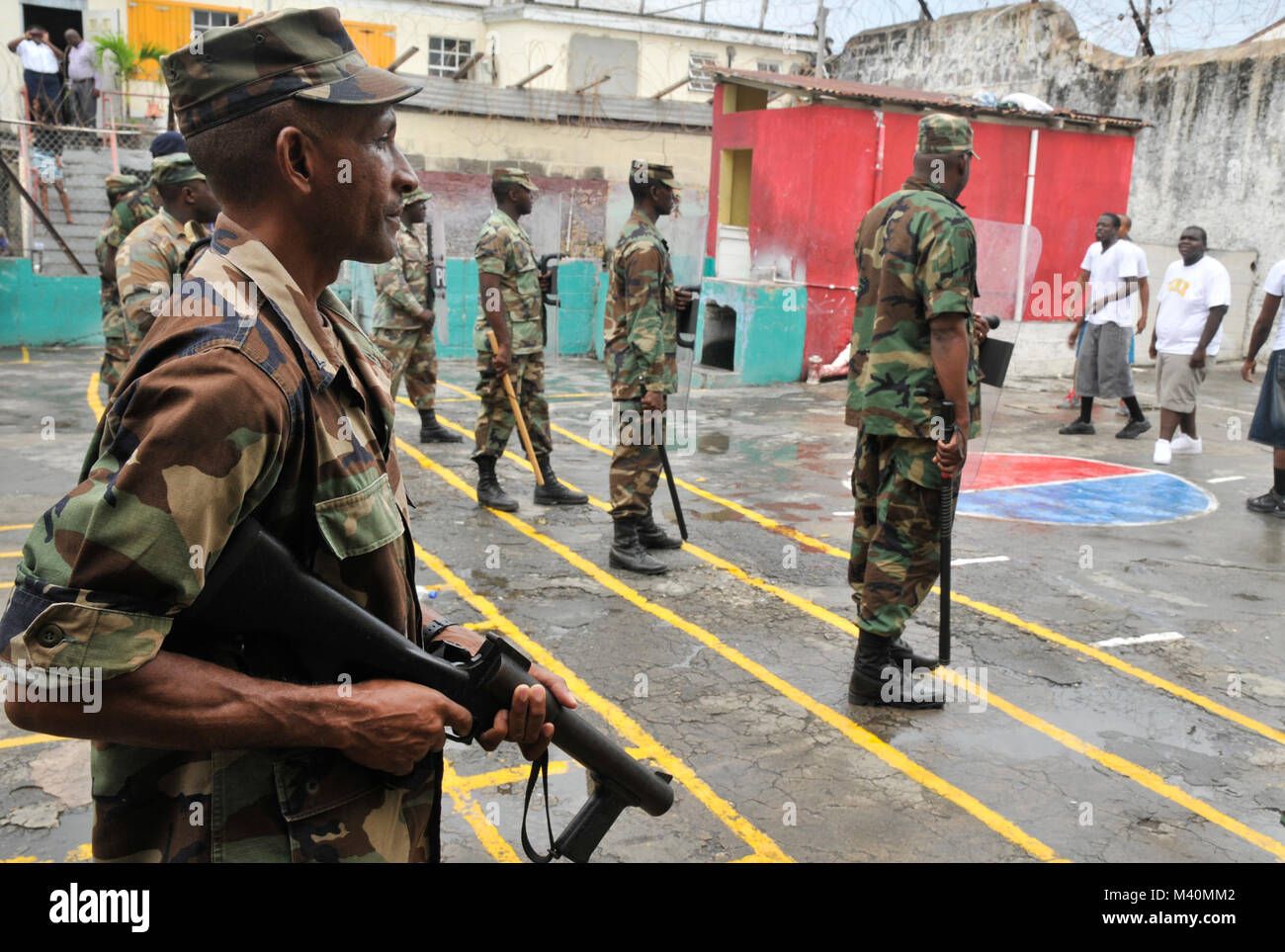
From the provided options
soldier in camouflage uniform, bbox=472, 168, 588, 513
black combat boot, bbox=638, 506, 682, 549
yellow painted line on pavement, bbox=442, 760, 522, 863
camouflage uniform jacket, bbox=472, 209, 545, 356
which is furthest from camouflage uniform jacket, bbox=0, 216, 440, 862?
camouflage uniform jacket, bbox=472, 209, 545, 356

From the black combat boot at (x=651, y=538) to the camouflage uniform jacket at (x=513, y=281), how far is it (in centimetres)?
166

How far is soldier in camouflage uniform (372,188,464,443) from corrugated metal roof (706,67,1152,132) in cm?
577

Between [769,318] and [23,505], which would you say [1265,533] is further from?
[23,505]

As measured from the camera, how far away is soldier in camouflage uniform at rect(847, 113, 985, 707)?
13.2ft

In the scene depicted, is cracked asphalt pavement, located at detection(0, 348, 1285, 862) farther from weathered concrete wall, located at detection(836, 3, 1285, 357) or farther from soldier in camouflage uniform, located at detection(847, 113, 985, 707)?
weathered concrete wall, located at detection(836, 3, 1285, 357)

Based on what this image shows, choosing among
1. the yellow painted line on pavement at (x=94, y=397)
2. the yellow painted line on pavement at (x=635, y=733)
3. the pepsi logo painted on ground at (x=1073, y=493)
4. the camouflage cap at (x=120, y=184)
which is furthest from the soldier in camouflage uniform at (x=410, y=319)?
the pepsi logo painted on ground at (x=1073, y=493)

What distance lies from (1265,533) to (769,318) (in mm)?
6552

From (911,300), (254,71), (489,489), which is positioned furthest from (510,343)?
(254,71)

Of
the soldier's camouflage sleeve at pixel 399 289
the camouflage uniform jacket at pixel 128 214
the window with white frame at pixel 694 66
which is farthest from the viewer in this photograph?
the window with white frame at pixel 694 66

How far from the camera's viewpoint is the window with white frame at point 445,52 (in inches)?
1041

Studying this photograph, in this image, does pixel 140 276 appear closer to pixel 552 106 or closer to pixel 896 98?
pixel 896 98

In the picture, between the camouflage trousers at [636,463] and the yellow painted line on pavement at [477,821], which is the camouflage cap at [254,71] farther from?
the camouflage trousers at [636,463]

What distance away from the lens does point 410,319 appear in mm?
8578
